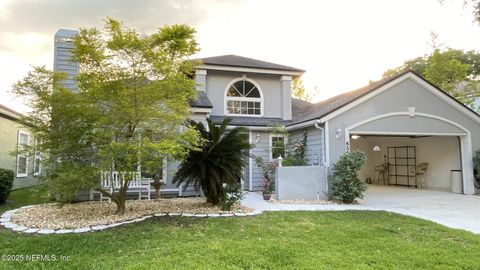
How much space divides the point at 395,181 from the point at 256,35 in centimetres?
1126

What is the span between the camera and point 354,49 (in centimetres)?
2036

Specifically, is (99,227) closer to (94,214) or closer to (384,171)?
(94,214)

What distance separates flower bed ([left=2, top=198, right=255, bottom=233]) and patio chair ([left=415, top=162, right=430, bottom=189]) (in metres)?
10.9

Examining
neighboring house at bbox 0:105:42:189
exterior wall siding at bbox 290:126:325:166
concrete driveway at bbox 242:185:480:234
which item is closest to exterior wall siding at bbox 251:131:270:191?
exterior wall siding at bbox 290:126:325:166

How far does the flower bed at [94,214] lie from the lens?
678cm

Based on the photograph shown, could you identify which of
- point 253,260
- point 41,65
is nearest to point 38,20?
point 41,65

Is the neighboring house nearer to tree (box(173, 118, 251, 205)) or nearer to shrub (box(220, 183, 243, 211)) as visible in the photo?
tree (box(173, 118, 251, 205))

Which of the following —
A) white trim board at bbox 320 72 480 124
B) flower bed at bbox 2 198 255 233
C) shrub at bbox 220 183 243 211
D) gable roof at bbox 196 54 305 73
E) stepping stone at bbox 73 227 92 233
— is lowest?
stepping stone at bbox 73 227 92 233

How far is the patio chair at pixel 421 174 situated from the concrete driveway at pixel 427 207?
3178 millimetres

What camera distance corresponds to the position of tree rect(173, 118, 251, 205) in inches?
343

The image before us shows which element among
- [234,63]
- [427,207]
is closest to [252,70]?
[234,63]

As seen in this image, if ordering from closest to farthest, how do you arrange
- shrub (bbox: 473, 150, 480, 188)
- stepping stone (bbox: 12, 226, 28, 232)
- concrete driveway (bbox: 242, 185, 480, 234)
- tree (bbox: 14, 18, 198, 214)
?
1. stepping stone (bbox: 12, 226, 28, 232)
2. tree (bbox: 14, 18, 198, 214)
3. concrete driveway (bbox: 242, 185, 480, 234)
4. shrub (bbox: 473, 150, 480, 188)

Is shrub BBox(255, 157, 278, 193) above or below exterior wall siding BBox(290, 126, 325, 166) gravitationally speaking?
below

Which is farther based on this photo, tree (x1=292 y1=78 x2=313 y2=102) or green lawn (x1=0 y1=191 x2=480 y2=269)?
tree (x1=292 y1=78 x2=313 y2=102)
